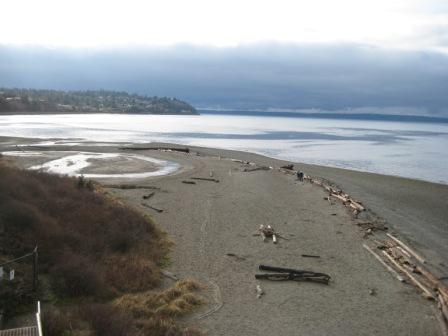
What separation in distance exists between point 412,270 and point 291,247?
497cm

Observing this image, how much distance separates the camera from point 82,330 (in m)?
10.8

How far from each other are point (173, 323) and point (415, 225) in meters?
19.8

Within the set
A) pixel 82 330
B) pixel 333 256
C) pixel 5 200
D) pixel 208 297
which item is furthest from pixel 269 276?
pixel 5 200

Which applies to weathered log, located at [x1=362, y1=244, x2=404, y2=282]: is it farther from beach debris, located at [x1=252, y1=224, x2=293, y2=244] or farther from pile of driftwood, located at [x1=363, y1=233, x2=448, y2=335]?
beach debris, located at [x1=252, y1=224, x2=293, y2=244]

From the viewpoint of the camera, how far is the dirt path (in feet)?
45.5

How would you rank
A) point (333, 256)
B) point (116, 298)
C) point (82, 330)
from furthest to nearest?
point (333, 256), point (116, 298), point (82, 330)

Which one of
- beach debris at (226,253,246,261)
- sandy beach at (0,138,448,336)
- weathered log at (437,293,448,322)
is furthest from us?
beach debris at (226,253,246,261)

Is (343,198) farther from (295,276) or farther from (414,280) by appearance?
(295,276)

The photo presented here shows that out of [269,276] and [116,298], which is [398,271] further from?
[116,298]

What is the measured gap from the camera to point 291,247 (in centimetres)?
2141

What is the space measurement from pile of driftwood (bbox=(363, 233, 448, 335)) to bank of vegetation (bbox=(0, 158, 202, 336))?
7499 millimetres

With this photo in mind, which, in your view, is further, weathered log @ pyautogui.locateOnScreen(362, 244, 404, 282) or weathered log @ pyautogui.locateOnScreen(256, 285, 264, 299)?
weathered log @ pyautogui.locateOnScreen(362, 244, 404, 282)

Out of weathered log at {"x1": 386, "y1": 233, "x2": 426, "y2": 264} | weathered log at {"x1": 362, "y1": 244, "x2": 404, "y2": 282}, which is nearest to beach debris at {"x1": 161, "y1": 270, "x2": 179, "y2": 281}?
weathered log at {"x1": 362, "y1": 244, "x2": 404, "y2": 282}

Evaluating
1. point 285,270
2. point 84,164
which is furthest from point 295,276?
point 84,164
